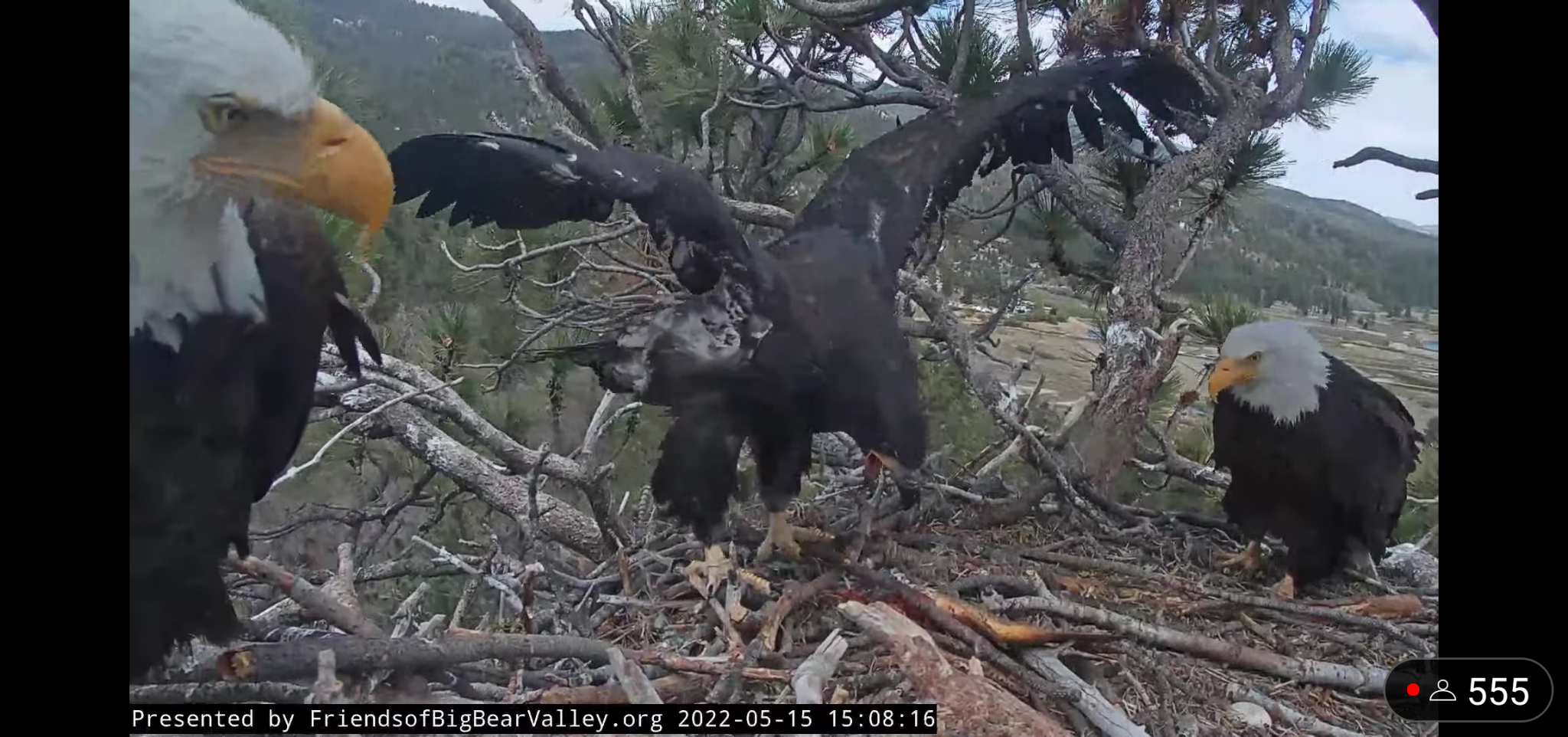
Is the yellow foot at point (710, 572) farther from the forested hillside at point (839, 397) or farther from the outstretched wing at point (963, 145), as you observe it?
the outstretched wing at point (963, 145)

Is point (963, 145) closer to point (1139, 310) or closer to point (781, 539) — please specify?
point (1139, 310)

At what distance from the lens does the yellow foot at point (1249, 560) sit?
1732mm

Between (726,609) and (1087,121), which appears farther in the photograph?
(1087,121)

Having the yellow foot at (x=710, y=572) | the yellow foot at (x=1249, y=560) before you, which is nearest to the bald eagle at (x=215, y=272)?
the yellow foot at (x=710, y=572)

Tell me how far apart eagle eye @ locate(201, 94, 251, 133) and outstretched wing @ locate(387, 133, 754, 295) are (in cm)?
30

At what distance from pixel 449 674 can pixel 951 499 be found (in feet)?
3.69

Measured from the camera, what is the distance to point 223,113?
2.77ft

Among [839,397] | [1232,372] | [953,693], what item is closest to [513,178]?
[839,397]

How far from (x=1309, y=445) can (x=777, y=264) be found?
1.03 metres

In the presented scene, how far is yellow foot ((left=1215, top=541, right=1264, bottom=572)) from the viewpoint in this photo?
1.73 m

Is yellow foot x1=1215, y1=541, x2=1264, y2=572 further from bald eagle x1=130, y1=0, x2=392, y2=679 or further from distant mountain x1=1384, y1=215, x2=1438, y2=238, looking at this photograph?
bald eagle x1=130, y1=0, x2=392, y2=679
